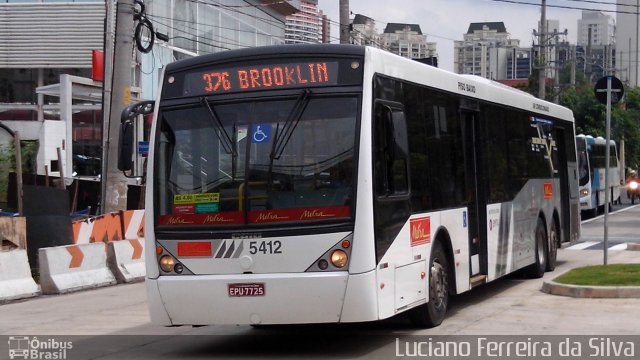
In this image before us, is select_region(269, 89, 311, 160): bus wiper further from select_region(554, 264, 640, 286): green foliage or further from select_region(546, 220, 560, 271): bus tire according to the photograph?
select_region(546, 220, 560, 271): bus tire

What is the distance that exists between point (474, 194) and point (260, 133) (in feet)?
14.8

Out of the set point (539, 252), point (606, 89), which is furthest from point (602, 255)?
point (606, 89)

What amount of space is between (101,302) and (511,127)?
6916mm

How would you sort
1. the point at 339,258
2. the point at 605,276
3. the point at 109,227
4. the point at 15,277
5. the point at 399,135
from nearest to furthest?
the point at 339,258 < the point at 399,135 < the point at 605,276 < the point at 15,277 < the point at 109,227

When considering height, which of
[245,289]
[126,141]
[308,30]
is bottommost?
[245,289]

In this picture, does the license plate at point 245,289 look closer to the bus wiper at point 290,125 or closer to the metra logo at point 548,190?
the bus wiper at point 290,125

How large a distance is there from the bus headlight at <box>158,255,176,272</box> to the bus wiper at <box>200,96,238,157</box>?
1.24 metres

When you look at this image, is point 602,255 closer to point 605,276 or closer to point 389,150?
point 605,276

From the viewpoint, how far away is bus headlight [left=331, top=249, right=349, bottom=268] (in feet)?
32.6

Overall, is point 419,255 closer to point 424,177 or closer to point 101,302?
point 424,177

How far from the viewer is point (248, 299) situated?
32.9 feet

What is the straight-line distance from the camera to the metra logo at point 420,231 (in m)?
11.2

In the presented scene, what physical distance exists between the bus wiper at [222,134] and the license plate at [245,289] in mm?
1289

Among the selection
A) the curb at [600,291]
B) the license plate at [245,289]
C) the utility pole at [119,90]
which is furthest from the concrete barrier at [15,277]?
the curb at [600,291]
